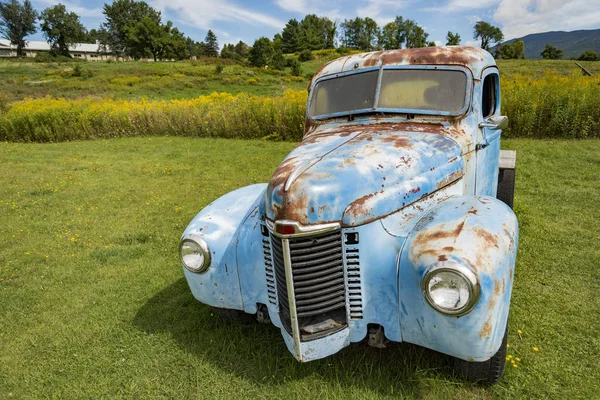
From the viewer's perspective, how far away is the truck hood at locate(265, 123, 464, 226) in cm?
236

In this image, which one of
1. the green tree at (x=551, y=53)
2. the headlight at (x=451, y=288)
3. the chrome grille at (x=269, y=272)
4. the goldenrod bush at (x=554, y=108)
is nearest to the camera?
the headlight at (x=451, y=288)

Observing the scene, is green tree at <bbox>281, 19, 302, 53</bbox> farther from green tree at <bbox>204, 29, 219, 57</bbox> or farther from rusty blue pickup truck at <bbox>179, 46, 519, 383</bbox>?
rusty blue pickup truck at <bbox>179, 46, 519, 383</bbox>

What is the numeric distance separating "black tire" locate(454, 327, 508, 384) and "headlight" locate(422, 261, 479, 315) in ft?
2.34

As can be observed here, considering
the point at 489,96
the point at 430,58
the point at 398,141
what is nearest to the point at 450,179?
the point at 398,141

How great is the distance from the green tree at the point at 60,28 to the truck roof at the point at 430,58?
9024 centimetres

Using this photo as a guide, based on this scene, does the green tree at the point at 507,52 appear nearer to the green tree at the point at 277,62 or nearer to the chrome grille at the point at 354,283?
the green tree at the point at 277,62

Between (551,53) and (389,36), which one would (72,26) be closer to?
(389,36)

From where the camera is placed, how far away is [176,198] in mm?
7727

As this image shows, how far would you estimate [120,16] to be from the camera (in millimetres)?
81750

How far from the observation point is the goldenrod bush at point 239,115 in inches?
428

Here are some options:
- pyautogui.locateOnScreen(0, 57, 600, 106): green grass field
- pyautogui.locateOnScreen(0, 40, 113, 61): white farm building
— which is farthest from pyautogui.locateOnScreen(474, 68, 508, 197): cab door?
pyautogui.locateOnScreen(0, 40, 113, 61): white farm building

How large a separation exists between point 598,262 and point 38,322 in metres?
5.90

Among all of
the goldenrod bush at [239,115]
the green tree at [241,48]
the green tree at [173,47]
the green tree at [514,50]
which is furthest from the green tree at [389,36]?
the goldenrod bush at [239,115]

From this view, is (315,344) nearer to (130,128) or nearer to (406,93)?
(406,93)
